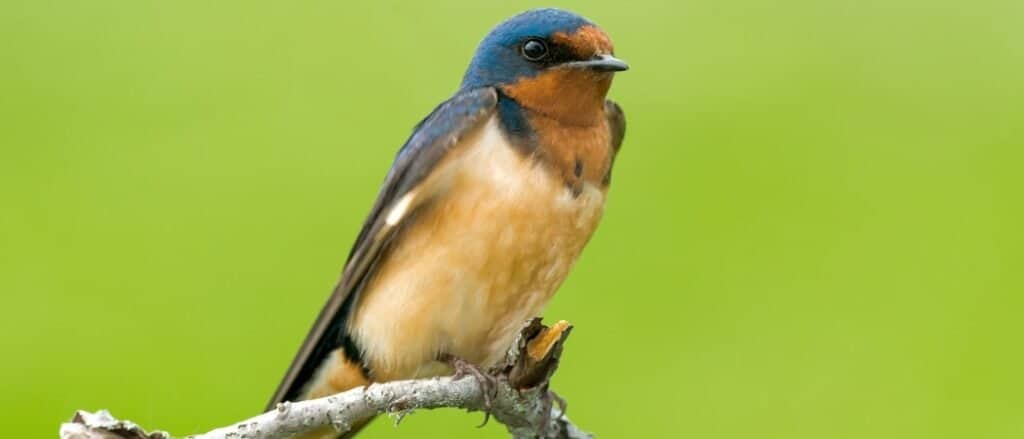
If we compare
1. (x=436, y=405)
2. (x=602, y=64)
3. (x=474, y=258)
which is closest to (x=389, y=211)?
(x=474, y=258)

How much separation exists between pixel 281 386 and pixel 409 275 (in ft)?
1.02

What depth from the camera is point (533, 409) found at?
270 cm

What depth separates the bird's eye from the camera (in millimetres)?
2963

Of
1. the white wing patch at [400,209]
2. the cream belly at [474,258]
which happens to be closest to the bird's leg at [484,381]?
the cream belly at [474,258]

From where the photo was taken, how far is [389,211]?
2.95m

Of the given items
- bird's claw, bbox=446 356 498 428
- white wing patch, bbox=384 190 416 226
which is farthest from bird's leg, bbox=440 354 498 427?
white wing patch, bbox=384 190 416 226

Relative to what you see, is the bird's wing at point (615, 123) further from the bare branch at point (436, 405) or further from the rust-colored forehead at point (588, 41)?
the bare branch at point (436, 405)

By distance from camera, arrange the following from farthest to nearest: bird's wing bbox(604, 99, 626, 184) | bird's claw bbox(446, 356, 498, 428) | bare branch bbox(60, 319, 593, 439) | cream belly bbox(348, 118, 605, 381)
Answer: bird's wing bbox(604, 99, 626, 184) → cream belly bbox(348, 118, 605, 381) → bird's claw bbox(446, 356, 498, 428) → bare branch bbox(60, 319, 593, 439)

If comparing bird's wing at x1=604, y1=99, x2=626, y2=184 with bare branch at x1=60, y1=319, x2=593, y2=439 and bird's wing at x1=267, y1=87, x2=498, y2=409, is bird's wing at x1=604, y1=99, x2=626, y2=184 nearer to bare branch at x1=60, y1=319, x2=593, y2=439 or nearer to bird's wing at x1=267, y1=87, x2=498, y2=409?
bird's wing at x1=267, y1=87, x2=498, y2=409

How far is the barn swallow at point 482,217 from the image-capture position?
283 centimetres

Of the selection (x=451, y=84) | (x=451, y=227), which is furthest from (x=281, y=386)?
(x=451, y=84)

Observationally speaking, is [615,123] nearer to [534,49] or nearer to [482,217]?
[534,49]

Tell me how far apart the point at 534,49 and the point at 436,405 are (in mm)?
790

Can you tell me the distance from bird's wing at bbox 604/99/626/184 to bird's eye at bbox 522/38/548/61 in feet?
0.56
